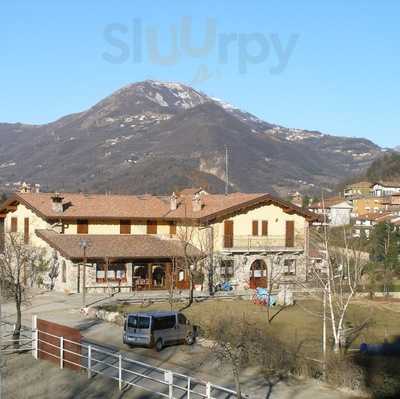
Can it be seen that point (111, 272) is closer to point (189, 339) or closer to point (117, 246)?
point (117, 246)

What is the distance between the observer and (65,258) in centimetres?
4481

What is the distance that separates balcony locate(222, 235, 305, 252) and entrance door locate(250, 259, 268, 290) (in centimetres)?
118

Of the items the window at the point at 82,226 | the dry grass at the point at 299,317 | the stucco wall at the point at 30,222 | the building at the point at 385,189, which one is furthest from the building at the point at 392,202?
the dry grass at the point at 299,317

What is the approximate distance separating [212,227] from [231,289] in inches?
174

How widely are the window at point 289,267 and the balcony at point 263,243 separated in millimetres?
959

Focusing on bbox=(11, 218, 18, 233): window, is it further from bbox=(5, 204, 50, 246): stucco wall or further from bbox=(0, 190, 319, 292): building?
bbox=(0, 190, 319, 292): building

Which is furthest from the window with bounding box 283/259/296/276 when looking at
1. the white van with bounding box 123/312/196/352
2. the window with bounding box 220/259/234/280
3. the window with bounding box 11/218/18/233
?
the white van with bounding box 123/312/196/352

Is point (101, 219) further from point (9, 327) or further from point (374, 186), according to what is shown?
point (374, 186)

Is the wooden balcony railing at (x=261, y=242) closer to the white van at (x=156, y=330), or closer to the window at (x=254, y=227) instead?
the window at (x=254, y=227)

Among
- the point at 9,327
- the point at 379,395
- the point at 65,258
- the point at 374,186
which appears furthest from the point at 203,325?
the point at 374,186

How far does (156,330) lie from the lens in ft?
87.6

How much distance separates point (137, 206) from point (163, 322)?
1027 inches

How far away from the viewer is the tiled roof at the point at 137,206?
162ft

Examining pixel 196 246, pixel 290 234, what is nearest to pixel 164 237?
pixel 196 246
